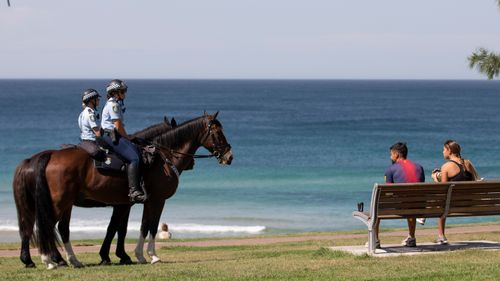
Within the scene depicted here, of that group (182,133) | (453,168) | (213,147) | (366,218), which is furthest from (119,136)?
(453,168)

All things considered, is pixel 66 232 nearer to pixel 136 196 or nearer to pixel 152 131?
pixel 136 196

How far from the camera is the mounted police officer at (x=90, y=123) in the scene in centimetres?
1277

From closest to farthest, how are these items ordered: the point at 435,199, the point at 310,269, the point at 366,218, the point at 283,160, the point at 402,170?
the point at 310,269 → the point at 366,218 → the point at 435,199 → the point at 402,170 → the point at 283,160

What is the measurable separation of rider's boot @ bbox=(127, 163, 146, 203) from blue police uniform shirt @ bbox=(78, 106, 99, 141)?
693mm

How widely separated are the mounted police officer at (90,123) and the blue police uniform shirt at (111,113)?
129 mm

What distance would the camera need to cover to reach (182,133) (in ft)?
45.1

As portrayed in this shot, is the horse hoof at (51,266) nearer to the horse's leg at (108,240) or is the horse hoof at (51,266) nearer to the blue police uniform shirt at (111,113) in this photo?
the horse's leg at (108,240)

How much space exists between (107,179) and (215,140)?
178 centimetres

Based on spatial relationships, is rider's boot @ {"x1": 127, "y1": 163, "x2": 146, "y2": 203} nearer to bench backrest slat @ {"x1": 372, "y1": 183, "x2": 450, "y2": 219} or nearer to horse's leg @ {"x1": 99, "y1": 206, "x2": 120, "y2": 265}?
horse's leg @ {"x1": 99, "y1": 206, "x2": 120, "y2": 265}

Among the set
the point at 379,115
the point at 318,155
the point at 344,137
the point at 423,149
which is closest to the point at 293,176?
the point at 318,155

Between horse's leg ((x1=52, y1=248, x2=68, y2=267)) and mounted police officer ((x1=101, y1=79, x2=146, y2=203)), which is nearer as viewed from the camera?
horse's leg ((x1=52, y1=248, x2=68, y2=267))

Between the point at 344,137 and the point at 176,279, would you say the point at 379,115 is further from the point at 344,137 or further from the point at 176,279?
the point at 176,279

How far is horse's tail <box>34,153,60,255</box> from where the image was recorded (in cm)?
1243

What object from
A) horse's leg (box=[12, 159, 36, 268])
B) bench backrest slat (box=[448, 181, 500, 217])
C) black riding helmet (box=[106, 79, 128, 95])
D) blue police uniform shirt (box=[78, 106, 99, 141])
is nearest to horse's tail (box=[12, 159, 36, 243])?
horse's leg (box=[12, 159, 36, 268])
